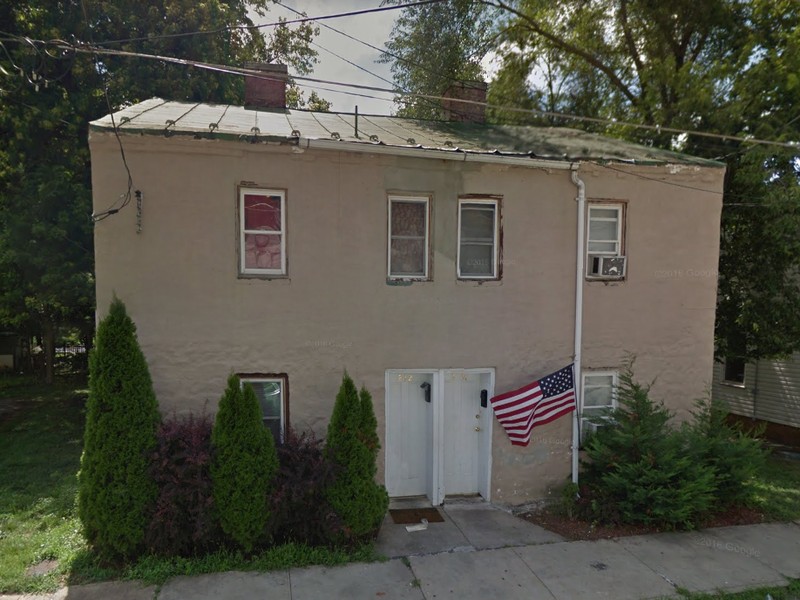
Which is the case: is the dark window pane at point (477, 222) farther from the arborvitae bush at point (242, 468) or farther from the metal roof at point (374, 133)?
the arborvitae bush at point (242, 468)

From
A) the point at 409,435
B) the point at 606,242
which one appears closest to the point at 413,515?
the point at 409,435

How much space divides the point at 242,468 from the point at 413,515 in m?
2.60

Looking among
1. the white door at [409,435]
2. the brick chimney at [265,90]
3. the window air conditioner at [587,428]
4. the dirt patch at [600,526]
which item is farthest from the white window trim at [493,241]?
the brick chimney at [265,90]

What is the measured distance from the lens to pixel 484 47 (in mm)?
13406

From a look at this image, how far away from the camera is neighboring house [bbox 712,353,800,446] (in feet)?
40.2

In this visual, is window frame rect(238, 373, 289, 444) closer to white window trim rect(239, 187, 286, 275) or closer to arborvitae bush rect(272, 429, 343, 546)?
arborvitae bush rect(272, 429, 343, 546)

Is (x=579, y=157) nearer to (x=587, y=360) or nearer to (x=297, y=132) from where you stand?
(x=587, y=360)

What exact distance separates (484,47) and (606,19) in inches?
125

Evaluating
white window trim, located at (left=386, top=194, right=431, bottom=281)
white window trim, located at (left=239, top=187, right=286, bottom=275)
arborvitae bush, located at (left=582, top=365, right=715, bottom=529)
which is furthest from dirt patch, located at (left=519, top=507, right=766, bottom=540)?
white window trim, located at (left=239, top=187, right=286, bottom=275)

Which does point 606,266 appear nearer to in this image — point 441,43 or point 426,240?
point 426,240

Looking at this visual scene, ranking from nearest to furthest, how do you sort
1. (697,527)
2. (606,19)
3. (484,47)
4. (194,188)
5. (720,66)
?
(194,188) < (697,527) < (720,66) < (606,19) < (484,47)

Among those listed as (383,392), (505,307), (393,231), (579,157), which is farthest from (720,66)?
(383,392)

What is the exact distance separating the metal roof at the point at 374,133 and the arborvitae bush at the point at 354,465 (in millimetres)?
3321

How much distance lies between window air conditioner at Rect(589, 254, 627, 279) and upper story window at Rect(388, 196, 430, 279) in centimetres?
260
